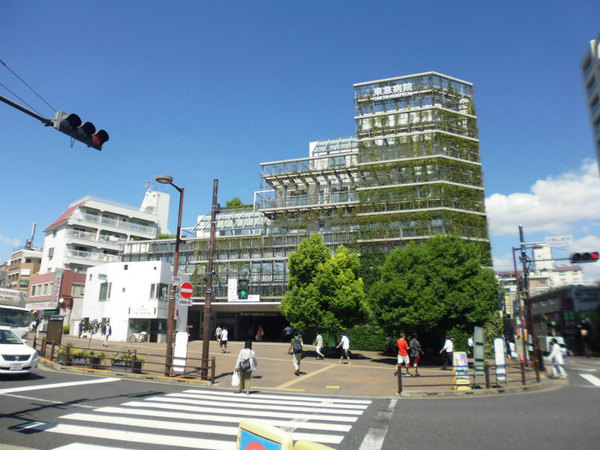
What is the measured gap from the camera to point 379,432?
8008 millimetres

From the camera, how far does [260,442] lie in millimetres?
2959

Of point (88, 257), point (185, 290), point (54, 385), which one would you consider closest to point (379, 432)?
point (185, 290)

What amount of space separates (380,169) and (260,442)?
141ft

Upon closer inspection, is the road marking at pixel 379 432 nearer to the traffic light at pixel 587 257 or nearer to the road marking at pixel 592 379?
the traffic light at pixel 587 257

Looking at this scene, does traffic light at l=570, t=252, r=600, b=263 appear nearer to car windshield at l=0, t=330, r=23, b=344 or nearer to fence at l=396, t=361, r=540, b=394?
fence at l=396, t=361, r=540, b=394

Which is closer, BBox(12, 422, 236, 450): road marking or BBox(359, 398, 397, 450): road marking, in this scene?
BBox(12, 422, 236, 450): road marking

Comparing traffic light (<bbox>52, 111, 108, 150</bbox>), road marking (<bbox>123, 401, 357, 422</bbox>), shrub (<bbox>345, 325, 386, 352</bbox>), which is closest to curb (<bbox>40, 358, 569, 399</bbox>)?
road marking (<bbox>123, 401, 357, 422</bbox>)

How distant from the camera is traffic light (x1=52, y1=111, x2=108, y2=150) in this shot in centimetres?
719

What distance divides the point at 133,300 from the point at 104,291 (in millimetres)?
3973

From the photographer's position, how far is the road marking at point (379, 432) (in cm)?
711

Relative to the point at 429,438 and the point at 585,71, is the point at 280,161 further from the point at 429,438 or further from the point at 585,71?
the point at 585,71

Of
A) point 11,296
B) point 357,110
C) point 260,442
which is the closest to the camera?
point 260,442

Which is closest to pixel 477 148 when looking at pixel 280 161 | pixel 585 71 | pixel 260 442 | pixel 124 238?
pixel 280 161

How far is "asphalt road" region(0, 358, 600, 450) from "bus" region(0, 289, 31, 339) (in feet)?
20.2
